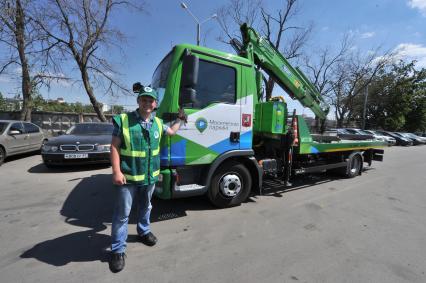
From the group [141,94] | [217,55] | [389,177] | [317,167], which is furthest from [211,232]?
[389,177]

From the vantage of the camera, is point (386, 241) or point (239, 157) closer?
point (386, 241)

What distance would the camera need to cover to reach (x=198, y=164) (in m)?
3.65

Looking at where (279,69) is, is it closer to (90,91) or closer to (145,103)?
(145,103)

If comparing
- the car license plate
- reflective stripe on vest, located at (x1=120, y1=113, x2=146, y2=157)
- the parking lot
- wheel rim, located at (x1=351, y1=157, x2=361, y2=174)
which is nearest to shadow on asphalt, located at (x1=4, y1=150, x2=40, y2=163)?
the car license plate

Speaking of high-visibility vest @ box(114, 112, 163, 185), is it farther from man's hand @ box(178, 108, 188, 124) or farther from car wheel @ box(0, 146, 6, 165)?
car wheel @ box(0, 146, 6, 165)

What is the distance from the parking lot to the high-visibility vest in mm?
1017

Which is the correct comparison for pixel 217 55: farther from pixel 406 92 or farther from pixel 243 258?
pixel 406 92

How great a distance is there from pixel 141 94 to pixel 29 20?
15758 millimetres

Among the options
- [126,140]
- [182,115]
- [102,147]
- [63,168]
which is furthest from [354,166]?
[63,168]

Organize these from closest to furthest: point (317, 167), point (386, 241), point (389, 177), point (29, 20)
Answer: point (386, 241), point (317, 167), point (389, 177), point (29, 20)

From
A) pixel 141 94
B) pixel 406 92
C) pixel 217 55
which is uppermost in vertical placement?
pixel 406 92

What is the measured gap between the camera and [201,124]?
357cm

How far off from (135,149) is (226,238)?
1.80 m

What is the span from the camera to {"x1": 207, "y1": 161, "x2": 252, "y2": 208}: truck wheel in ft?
13.2
